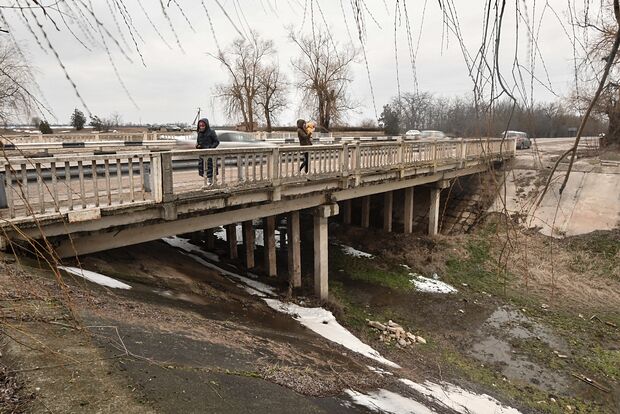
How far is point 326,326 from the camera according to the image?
9.39m

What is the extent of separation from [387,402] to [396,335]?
499 cm

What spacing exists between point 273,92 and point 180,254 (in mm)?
33383

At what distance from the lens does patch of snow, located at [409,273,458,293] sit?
1310cm

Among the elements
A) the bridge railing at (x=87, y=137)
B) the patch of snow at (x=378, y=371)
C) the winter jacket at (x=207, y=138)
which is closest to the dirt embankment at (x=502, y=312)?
the patch of snow at (x=378, y=371)

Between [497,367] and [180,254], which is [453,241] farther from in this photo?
[180,254]

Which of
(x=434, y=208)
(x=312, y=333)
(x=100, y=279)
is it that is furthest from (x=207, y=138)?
(x=434, y=208)

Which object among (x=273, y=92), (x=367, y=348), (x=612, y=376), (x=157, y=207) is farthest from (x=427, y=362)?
(x=273, y=92)

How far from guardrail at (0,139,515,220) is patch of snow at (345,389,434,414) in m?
3.11

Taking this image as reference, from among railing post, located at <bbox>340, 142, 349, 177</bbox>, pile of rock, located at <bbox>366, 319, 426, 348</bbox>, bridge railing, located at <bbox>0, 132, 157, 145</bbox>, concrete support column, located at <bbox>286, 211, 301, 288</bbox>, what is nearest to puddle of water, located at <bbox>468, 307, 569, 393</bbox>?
pile of rock, located at <bbox>366, 319, 426, 348</bbox>

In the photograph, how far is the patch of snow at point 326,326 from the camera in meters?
8.03

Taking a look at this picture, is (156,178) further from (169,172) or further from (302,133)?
(302,133)

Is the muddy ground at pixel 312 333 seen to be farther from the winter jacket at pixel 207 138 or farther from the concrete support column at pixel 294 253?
the winter jacket at pixel 207 138

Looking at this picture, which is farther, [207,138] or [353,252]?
[353,252]

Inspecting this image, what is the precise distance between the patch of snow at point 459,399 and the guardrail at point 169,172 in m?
3.69
